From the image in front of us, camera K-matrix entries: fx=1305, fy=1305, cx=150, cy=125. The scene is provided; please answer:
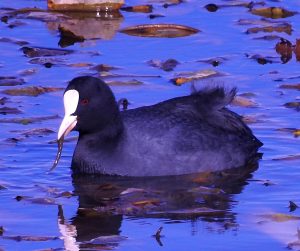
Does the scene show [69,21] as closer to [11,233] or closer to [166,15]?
[166,15]

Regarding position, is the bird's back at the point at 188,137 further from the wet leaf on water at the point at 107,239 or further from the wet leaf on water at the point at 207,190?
the wet leaf on water at the point at 107,239

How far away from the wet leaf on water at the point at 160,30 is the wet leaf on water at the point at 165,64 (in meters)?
1.15

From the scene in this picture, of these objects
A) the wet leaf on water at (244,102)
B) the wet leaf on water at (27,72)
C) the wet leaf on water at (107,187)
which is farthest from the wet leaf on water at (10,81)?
the wet leaf on water at (107,187)

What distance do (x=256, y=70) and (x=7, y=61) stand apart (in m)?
2.52

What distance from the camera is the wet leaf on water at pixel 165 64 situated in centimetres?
1298

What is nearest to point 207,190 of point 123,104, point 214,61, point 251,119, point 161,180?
point 161,180

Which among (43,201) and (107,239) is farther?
(43,201)

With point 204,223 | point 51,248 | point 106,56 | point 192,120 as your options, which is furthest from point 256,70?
point 51,248

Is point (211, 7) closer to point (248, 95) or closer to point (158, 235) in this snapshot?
point (248, 95)

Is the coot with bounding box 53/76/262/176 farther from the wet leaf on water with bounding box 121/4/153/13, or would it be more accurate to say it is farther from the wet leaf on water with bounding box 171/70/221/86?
the wet leaf on water with bounding box 121/4/153/13

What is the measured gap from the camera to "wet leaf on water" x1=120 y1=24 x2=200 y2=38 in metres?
14.2

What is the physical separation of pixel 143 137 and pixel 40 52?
131 inches

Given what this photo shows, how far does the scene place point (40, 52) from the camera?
44.2 feet

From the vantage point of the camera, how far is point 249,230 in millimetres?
8789
